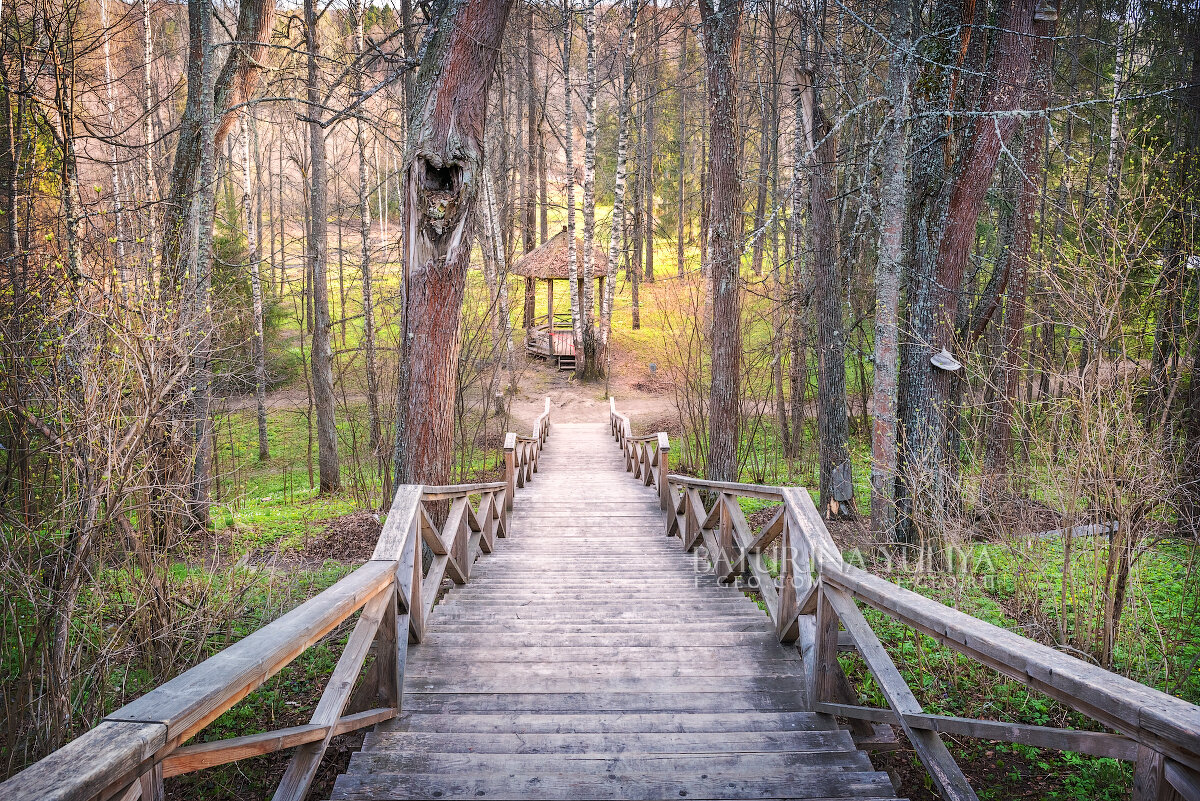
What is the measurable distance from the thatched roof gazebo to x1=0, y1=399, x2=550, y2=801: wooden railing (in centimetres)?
1709

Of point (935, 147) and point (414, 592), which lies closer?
point (414, 592)

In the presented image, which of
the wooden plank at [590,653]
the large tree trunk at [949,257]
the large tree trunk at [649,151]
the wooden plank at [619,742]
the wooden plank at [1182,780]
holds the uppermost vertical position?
the large tree trunk at [649,151]

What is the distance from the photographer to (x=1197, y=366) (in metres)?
7.41

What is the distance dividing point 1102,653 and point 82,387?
6323 millimetres

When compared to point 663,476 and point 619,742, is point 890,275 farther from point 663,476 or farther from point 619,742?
point 619,742

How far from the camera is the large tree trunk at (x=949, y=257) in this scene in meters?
6.78

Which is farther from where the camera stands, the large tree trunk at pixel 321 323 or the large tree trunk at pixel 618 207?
the large tree trunk at pixel 618 207

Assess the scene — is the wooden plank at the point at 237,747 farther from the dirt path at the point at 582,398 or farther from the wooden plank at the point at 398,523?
the dirt path at the point at 582,398

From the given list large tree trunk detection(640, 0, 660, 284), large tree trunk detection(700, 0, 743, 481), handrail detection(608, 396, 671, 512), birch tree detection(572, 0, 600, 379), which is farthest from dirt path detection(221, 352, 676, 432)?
large tree trunk detection(640, 0, 660, 284)

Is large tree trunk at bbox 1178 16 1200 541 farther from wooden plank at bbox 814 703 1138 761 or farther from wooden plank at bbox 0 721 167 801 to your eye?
wooden plank at bbox 0 721 167 801

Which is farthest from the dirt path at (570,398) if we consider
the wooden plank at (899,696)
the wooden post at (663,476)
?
the wooden plank at (899,696)

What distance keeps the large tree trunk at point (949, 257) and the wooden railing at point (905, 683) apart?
11.3ft

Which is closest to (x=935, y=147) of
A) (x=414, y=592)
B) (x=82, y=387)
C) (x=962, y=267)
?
(x=962, y=267)

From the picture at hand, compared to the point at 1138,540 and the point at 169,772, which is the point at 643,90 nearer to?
the point at 1138,540
